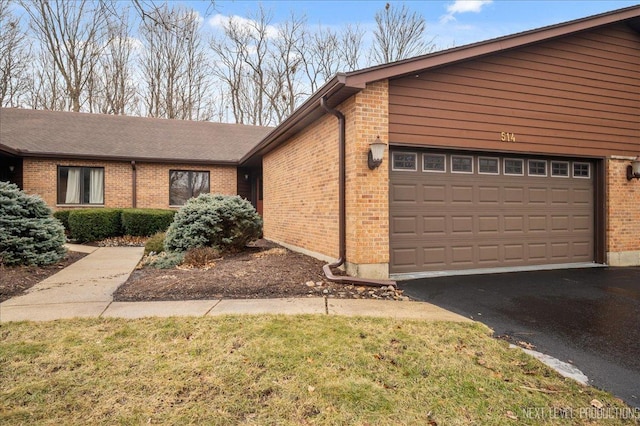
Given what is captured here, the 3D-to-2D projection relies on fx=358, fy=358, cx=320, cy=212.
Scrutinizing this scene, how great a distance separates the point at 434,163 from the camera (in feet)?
22.0

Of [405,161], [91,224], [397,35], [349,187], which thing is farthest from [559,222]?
[397,35]

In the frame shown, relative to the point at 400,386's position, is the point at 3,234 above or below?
above

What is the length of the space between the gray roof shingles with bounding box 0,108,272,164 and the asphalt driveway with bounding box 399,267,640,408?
35.9 feet

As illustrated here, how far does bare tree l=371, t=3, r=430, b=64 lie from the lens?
22391mm

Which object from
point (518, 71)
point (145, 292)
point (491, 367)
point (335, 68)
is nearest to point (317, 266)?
point (145, 292)

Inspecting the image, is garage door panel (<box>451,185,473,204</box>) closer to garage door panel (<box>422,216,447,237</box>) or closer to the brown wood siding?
garage door panel (<box>422,216,447,237</box>)

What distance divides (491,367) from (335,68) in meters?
23.6

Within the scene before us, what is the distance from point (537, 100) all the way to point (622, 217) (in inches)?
129

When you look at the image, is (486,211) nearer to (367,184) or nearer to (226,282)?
(367,184)

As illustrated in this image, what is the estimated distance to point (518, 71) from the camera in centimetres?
701

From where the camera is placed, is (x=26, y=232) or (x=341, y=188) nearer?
(x=341, y=188)

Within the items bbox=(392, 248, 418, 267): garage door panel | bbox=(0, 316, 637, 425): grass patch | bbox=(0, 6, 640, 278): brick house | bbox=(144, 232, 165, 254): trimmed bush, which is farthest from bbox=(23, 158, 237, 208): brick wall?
bbox=(0, 316, 637, 425): grass patch

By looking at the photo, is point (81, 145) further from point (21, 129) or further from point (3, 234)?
point (3, 234)

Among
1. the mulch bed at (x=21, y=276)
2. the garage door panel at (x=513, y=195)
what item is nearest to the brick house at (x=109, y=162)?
the mulch bed at (x=21, y=276)
